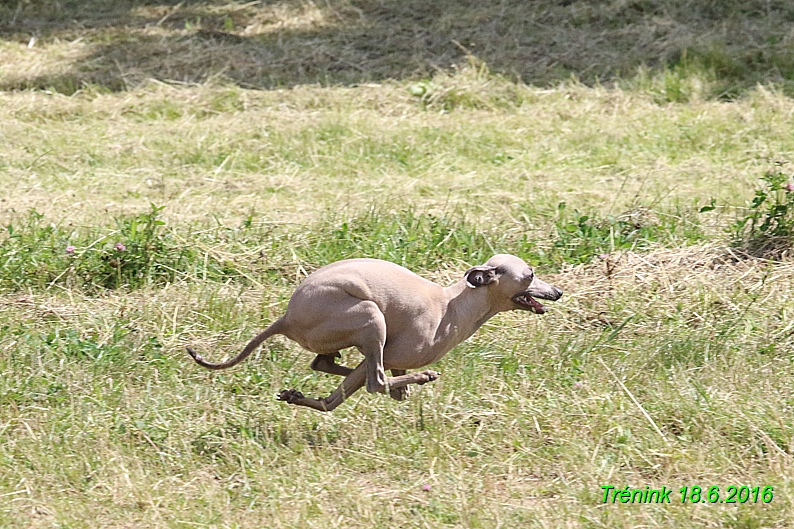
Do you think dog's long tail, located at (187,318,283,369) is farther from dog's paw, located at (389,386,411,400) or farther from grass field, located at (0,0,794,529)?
dog's paw, located at (389,386,411,400)

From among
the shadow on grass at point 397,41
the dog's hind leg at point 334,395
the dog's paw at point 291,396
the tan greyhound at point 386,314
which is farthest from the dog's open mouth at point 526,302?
the shadow on grass at point 397,41

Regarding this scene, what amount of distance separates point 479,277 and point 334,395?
790mm

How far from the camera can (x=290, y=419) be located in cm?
473

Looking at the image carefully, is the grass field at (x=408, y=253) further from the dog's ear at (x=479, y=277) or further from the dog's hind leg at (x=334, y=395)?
the dog's ear at (x=479, y=277)

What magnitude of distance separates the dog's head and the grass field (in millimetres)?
492

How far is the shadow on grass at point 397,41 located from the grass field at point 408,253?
54mm

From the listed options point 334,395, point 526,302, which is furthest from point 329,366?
point 526,302

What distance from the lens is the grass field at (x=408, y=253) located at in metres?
4.28

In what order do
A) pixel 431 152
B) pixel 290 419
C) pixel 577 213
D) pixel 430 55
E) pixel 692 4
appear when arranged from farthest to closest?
pixel 692 4
pixel 430 55
pixel 431 152
pixel 577 213
pixel 290 419

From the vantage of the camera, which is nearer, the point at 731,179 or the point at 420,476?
the point at 420,476

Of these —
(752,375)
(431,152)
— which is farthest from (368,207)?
(752,375)

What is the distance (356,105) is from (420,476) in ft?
Result: 23.6

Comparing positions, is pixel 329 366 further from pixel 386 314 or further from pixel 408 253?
pixel 408 253

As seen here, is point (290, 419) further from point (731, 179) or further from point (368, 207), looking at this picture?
point (731, 179)
